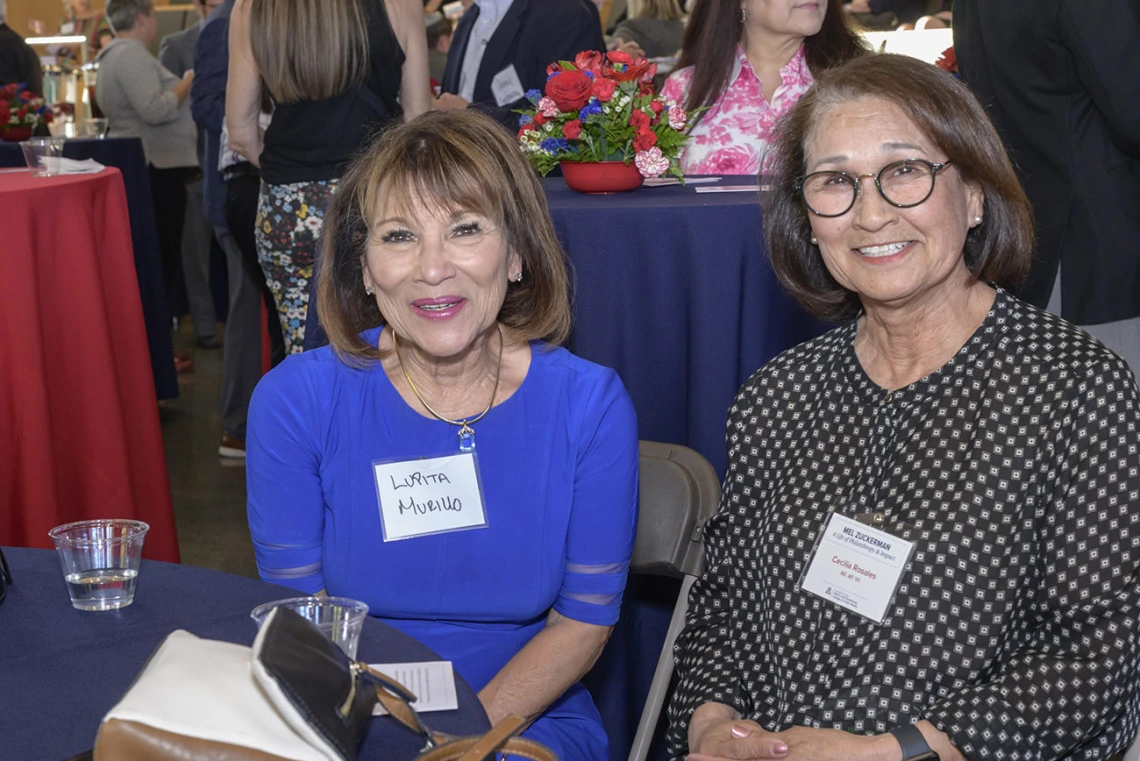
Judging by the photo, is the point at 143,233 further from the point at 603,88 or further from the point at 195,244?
the point at 603,88

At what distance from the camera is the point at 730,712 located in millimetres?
1708

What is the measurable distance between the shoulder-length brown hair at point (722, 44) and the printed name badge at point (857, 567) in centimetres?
204

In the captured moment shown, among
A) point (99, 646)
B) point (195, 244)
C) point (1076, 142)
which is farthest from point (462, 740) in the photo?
point (195, 244)

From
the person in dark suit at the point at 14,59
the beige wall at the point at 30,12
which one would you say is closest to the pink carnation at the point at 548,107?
the person in dark suit at the point at 14,59

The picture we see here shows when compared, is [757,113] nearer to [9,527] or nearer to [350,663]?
[9,527]

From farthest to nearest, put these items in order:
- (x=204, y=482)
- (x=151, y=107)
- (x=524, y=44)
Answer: (x=151, y=107), (x=204, y=482), (x=524, y=44)

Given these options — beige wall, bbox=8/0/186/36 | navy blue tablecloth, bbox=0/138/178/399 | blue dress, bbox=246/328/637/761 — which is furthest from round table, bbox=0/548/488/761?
beige wall, bbox=8/0/186/36

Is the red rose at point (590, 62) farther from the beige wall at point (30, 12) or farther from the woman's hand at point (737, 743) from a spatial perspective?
the beige wall at point (30, 12)

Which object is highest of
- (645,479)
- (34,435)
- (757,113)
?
(757,113)

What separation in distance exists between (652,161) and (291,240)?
1468 millimetres

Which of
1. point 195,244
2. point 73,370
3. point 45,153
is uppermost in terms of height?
point 45,153

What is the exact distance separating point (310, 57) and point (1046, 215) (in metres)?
2.21

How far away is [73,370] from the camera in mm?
3184

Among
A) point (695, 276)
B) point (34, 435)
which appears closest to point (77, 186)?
point (34, 435)
